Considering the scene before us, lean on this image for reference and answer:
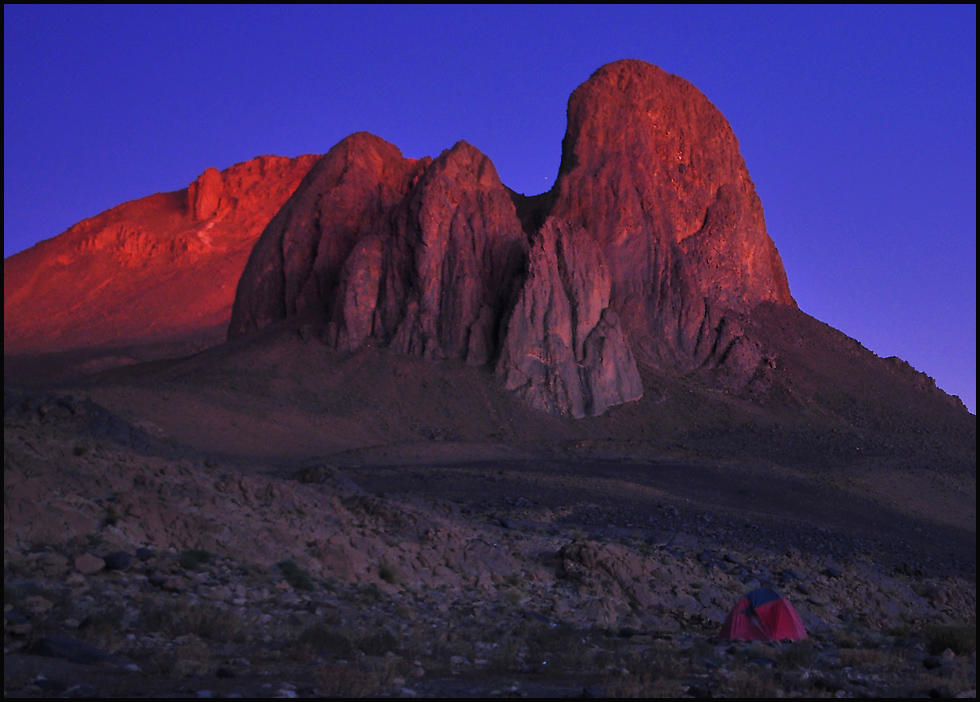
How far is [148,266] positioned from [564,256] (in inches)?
3644

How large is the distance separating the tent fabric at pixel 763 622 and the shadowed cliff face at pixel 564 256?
35.6 metres

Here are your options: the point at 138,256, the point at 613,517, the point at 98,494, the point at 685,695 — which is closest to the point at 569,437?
the point at 613,517

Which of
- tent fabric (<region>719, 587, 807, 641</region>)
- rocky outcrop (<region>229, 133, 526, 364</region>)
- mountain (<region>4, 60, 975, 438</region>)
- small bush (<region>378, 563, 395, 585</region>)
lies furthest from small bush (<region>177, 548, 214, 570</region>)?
rocky outcrop (<region>229, 133, 526, 364</region>)

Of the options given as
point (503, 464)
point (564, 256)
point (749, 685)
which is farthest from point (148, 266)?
point (749, 685)

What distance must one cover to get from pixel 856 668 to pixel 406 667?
5.41m

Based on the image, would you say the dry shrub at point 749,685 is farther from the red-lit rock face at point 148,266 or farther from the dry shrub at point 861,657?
the red-lit rock face at point 148,266

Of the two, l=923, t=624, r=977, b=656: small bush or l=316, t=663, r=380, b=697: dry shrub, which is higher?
l=923, t=624, r=977, b=656: small bush

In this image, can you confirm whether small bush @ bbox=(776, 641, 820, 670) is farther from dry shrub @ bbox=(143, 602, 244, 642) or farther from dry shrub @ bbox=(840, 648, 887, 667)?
dry shrub @ bbox=(143, 602, 244, 642)

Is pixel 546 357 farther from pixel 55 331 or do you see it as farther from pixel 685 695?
pixel 55 331

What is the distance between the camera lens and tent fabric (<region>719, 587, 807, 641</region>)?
43.8 ft

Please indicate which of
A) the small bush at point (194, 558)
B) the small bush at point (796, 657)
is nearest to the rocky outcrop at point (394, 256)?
the small bush at point (194, 558)

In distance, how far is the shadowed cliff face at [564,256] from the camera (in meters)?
51.8

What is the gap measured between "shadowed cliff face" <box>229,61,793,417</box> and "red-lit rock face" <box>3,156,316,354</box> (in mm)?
53896

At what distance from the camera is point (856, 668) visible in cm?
1065
